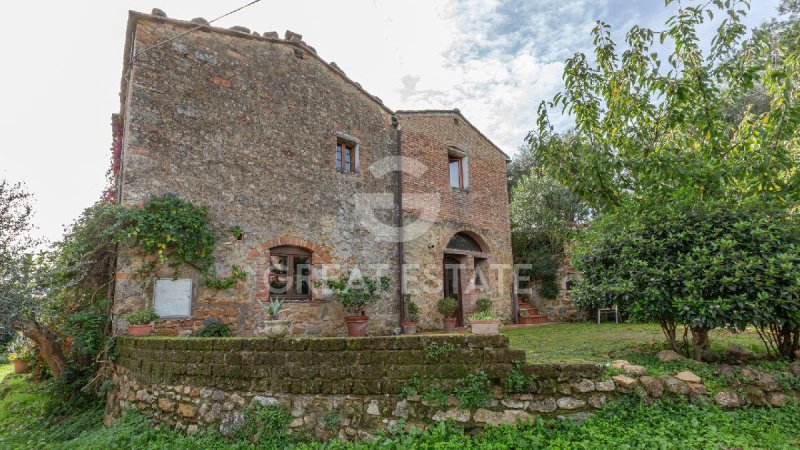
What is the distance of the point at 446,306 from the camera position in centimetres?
1019

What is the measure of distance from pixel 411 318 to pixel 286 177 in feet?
14.5

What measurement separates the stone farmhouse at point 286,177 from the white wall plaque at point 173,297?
2cm

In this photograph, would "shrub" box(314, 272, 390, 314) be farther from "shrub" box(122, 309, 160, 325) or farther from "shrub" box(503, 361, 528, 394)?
"shrub" box(503, 361, 528, 394)

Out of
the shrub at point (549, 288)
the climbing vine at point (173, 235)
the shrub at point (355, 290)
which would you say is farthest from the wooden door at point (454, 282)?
the climbing vine at point (173, 235)

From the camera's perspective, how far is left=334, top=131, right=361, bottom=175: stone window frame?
930cm

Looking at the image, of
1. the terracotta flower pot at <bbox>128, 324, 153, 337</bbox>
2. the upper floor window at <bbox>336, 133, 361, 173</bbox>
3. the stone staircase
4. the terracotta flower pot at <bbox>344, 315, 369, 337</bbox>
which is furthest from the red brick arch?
the terracotta flower pot at <bbox>128, 324, 153, 337</bbox>

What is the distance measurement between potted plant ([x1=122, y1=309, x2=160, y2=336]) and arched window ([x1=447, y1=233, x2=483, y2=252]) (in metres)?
7.14

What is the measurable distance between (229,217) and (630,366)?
21.6ft

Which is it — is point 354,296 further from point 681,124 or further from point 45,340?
point 681,124

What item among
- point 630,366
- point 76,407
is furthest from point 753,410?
point 76,407

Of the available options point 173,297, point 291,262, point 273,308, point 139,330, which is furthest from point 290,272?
point 139,330

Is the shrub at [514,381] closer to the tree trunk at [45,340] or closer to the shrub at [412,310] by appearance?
the shrub at [412,310]

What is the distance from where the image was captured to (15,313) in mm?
5434

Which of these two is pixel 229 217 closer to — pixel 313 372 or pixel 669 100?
pixel 313 372
